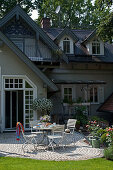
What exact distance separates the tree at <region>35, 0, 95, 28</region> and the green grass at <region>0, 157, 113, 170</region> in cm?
2881

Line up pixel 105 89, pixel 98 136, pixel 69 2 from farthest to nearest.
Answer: pixel 69 2, pixel 105 89, pixel 98 136

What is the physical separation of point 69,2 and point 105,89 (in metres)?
20.0

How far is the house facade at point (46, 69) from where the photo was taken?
12859 millimetres

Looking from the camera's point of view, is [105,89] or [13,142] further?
[105,89]

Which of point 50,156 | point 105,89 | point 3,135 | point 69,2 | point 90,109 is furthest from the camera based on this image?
point 69,2

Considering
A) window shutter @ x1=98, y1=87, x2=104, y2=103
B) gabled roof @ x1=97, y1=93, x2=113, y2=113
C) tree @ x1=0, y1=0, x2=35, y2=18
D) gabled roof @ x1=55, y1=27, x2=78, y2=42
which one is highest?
tree @ x1=0, y1=0, x2=35, y2=18

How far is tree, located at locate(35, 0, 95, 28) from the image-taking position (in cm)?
3356

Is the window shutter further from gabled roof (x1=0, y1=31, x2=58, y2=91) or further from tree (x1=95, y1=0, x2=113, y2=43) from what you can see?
gabled roof (x1=0, y1=31, x2=58, y2=91)

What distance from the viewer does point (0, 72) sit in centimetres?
1281

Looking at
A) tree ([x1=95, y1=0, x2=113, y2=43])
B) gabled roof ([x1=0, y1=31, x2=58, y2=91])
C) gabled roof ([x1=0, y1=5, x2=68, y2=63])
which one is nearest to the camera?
gabled roof ([x1=0, y1=31, x2=58, y2=91])

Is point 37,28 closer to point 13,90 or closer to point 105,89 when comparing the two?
point 13,90

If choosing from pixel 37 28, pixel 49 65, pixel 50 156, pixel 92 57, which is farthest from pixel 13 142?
pixel 92 57

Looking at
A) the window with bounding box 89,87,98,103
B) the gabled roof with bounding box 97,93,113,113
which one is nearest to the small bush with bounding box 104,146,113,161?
the gabled roof with bounding box 97,93,113,113

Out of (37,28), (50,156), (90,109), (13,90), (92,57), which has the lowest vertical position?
(50,156)
